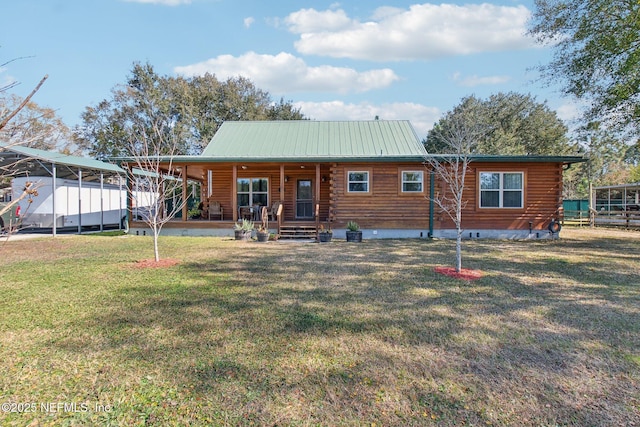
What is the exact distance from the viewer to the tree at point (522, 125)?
31672 millimetres

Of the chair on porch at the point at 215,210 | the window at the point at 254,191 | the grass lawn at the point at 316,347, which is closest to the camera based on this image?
the grass lawn at the point at 316,347

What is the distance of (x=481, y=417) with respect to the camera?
2.36m

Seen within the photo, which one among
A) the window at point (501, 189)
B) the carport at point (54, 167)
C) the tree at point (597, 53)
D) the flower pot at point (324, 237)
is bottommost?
the flower pot at point (324, 237)

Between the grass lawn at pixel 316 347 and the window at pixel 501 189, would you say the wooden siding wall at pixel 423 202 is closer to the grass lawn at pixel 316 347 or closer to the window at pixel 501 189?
the window at pixel 501 189

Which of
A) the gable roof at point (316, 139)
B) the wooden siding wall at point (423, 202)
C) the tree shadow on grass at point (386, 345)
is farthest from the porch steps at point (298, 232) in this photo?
the tree shadow on grass at point (386, 345)

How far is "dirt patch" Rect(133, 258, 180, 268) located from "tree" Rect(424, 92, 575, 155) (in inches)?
1139

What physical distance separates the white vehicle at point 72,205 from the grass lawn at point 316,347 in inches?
364

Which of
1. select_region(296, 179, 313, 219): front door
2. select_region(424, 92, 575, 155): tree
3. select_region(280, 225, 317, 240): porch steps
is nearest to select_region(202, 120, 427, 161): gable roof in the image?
select_region(296, 179, 313, 219): front door

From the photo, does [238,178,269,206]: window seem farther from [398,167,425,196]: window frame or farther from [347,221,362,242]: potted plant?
[398,167,425,196]: window frame

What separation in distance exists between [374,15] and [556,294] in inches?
422

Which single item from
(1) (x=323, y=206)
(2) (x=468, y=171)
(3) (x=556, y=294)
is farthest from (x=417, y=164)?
(3) (x=556, y=294)

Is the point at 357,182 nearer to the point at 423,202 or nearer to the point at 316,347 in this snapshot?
the point at 423,202

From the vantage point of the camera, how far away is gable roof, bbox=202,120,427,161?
50.5 feet

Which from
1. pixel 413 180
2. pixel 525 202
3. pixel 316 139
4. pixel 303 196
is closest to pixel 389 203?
pixel 413 180
